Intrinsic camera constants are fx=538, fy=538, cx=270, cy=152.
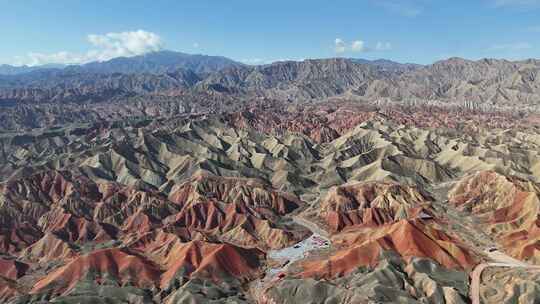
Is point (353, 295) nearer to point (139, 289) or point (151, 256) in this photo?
point (139, 289)

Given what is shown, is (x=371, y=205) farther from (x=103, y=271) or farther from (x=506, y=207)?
(x=103, y=271)

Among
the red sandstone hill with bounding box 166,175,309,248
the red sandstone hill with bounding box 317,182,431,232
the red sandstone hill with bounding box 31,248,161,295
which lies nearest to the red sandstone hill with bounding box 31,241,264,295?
the red sandstone hill with bounding box 31,248,161,295

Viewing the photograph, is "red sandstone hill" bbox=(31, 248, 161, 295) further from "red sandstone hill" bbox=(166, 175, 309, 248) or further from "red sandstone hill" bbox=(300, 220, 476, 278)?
"red sandstone hill" bbox=(166, 175, 309, 248)

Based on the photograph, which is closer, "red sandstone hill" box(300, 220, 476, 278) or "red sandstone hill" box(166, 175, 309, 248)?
"red sandstone hill" box(300, 220, 476, 278)

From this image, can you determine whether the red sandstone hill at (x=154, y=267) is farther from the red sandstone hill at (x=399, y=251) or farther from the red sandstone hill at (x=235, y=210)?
the red sandstone hill at (x=235, y=210)

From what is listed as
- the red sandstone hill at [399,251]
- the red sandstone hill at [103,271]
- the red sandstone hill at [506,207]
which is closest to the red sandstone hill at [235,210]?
the red sandstone hill at [399,251]

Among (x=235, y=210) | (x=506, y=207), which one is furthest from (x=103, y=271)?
(x=506, y=207)

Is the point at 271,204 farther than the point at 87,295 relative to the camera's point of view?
Yes

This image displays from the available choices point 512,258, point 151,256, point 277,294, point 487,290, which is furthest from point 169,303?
point 512,258
